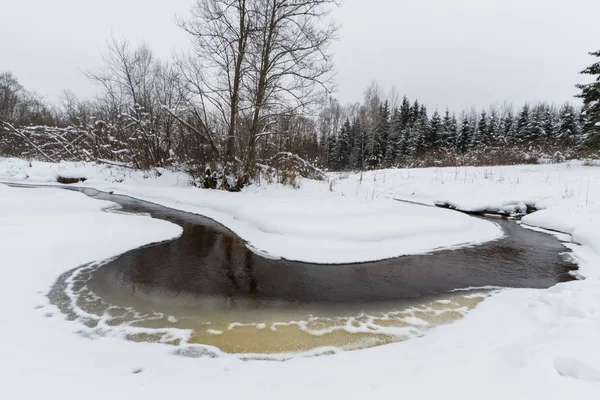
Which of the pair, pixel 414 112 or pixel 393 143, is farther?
pixel 414 112

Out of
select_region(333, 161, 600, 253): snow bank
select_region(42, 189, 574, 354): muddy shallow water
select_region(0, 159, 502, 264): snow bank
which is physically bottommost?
select_region(42, 189, 574, 354): muddy shallow water

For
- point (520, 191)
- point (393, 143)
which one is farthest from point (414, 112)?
point (520, 191)

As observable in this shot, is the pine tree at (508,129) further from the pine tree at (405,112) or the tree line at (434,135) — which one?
the pine tree at (405,112)

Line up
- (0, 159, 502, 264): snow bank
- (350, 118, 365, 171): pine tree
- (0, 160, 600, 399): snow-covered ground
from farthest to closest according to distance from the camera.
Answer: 1. (350, 118, 365, 171): pine tree
2. (0, 159, 502, 264): snow bank
3. (0, 160, 600, 399): snow-covered ground

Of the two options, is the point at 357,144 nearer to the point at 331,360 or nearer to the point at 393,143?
the point at 393,143

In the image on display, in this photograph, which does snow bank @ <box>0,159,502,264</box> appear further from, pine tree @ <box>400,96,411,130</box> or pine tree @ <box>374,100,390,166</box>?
pine tree @ <box>400,96,411,130</box>

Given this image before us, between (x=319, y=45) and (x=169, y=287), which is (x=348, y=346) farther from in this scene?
(x=319, y=45)

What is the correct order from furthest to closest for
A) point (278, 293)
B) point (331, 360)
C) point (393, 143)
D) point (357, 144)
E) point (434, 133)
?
point (393, 143) < point (357, 144) < point (434, 133) < point (278, 293) < point (331, 360)

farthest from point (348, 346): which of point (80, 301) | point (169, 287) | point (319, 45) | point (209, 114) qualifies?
point (209, 114)

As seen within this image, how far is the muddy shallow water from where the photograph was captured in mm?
3268

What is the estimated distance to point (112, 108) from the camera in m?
20.5

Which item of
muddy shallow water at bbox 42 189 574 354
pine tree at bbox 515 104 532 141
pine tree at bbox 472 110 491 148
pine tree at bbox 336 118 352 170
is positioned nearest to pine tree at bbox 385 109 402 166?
pine tree at bbox 336 118 352 170

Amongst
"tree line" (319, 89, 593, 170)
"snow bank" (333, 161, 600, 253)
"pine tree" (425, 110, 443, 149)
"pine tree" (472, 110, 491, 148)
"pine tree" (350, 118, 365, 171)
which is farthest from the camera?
"pine tree" (350, 118, 365, 171)

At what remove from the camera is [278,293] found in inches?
171
